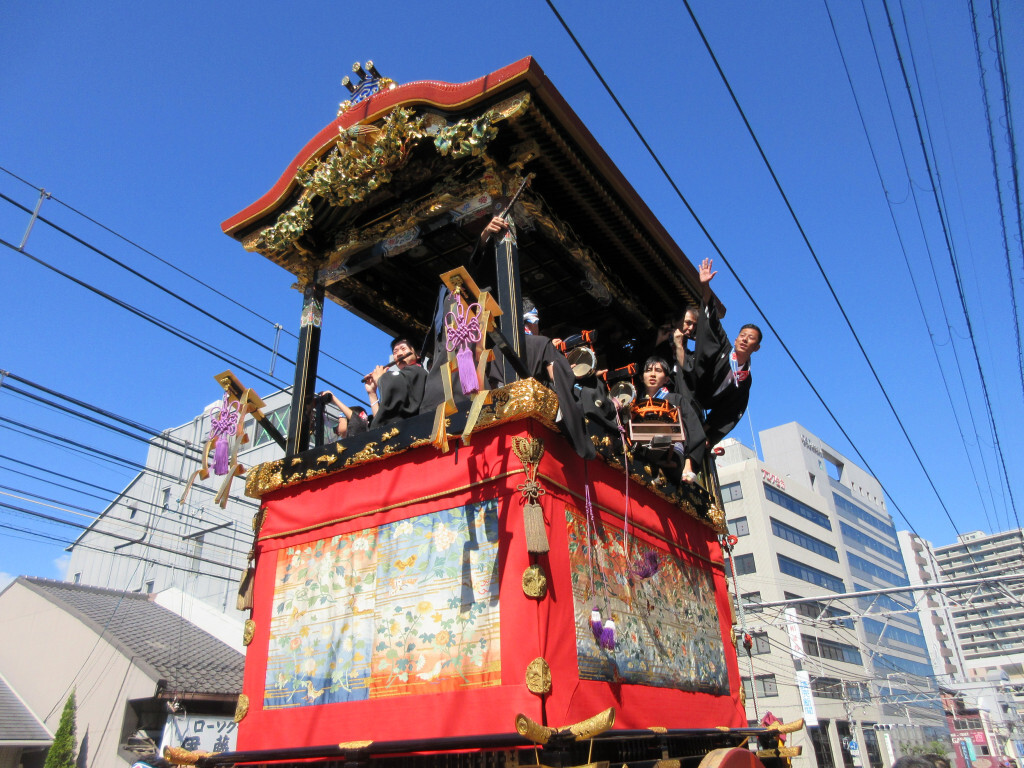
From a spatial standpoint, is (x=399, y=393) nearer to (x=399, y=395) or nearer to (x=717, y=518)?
(x=399, y=395)

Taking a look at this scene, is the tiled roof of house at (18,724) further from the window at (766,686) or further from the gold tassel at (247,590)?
the window at (766,686)

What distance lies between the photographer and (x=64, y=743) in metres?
17.3

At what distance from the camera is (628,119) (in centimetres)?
726

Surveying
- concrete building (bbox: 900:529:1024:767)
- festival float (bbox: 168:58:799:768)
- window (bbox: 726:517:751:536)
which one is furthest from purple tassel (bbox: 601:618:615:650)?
window (bbox: 726:517:751:536)

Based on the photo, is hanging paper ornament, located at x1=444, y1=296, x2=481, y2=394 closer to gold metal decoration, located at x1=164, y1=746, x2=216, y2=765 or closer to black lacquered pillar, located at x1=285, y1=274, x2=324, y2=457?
black lacquered pillar, located at x1=285, y1=274, x2=324, y2=457

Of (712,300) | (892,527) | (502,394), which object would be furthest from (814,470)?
(502,394)

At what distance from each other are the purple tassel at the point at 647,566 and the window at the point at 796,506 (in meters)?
55.2

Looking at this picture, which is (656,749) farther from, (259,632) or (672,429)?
(259,632)

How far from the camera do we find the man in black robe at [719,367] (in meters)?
7.95

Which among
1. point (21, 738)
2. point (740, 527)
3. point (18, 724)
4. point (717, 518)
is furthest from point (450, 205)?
point (740, 527)

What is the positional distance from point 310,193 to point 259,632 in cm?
478

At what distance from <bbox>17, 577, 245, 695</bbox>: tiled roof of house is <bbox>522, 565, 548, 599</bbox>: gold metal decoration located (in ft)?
52.1

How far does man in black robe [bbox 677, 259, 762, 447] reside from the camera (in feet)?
26.1

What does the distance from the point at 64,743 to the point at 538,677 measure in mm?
18182
